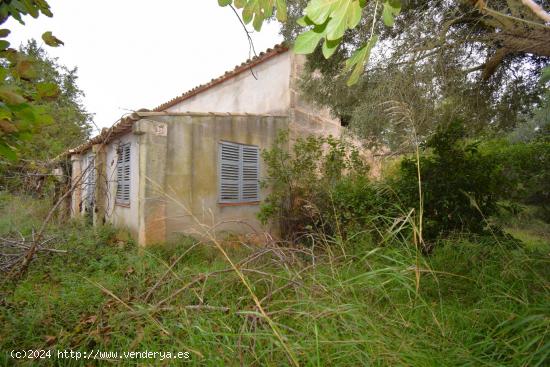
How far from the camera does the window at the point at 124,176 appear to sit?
671cm

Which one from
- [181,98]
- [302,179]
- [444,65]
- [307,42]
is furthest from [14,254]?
[181,98]

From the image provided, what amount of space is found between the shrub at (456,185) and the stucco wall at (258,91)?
14.5 ft

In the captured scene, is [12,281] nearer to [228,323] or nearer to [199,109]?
[228,323]

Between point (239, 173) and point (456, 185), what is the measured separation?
15.1ft

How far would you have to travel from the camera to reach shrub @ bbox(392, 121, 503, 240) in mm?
4387

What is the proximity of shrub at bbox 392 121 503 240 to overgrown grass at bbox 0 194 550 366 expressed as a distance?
0.84 m

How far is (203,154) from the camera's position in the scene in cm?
656

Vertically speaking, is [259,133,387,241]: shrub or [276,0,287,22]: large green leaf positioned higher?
[276,0,287,22]: large green leaf

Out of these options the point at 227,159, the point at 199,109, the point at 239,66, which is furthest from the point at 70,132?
the point at 227,159

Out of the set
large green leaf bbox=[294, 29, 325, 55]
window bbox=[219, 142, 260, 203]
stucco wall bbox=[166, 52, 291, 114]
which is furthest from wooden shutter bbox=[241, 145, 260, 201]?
large green leaf bbox=[294, 29, 325, 55]

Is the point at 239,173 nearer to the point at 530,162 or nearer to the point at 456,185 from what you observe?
the point at 456,185

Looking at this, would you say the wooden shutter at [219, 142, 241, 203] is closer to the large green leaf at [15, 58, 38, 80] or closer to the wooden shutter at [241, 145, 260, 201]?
the wooden shutter at [241, 145, 260, 201]

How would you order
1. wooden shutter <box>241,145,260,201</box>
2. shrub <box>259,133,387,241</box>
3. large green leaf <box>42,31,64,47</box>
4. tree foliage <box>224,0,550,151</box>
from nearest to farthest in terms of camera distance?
large green leaf <box>42,31,64,47</box>
tree foliage <box>224,0,550,151</box>
shrub <box>259,133,387,241</box>
wooden shutter <box>241,145,260,201</box>

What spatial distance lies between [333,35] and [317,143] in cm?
620
